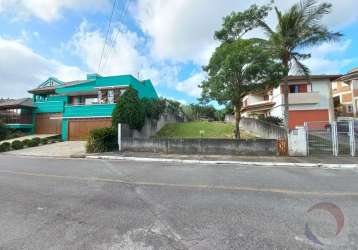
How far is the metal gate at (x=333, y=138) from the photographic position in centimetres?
1218

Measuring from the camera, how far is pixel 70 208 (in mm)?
4680

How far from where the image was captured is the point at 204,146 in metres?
14.1

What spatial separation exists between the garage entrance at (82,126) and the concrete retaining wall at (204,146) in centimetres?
810

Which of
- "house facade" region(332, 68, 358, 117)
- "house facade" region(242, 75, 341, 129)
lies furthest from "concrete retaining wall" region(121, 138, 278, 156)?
"house facade" region(332, 68, 358, 117)

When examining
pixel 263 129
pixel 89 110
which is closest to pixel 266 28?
pixel 263 129

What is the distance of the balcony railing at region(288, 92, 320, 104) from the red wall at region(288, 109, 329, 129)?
1271 millimetres

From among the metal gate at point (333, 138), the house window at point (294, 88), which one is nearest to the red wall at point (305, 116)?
the house window at point (294, 88)

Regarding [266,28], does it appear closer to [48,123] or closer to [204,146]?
[204,146]

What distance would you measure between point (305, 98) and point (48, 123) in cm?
3289

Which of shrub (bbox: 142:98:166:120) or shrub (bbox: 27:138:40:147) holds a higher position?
shrub (bbox: 142:98:166:120)

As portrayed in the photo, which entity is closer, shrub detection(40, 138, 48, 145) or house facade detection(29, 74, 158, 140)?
A: shrub detection(40, 138, 48, 145)

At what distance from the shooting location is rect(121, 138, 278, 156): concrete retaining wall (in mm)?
13133

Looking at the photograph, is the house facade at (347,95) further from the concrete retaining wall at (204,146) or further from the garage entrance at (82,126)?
the garage entrance at (82,126)

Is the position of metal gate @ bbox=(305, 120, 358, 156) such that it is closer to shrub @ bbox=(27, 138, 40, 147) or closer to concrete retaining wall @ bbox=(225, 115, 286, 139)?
concrete retaining wall @ bbox=(225, 115, 286, 139)
